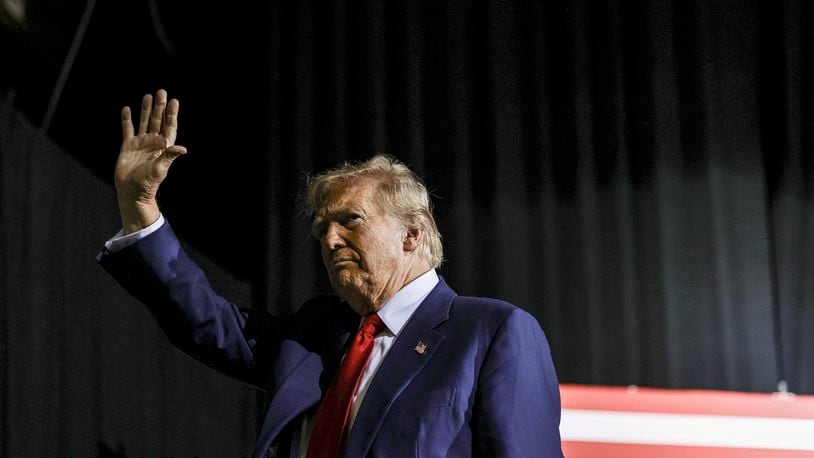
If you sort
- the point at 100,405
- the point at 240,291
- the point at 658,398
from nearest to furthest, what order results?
the point at 100,405 < the point at 658,398 < the point at 240,291

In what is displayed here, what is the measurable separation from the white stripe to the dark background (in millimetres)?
153

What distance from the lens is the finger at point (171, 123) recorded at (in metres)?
2.06

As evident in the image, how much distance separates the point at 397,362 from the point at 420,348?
0.17ft

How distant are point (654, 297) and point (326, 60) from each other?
1.35 meters

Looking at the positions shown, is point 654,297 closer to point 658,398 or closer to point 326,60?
point 658,398

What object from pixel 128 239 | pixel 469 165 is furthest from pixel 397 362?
pixel 469 165

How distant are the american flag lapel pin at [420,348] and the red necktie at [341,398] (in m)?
0.11

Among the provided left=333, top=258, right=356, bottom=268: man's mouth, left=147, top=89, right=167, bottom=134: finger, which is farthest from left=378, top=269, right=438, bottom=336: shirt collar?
left=147, top=89, right=167, bottom=134: finger

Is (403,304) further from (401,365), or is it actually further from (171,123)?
(171,123)

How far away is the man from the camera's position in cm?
179

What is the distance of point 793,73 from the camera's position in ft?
9.93

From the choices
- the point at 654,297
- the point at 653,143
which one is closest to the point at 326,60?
the point at 653,143

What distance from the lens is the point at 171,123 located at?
207 cm

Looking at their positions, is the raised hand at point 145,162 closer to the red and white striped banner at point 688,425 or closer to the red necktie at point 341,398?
the red necktie at point 341,398
